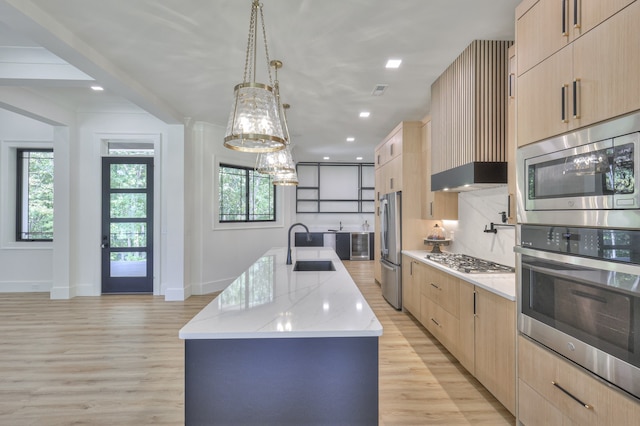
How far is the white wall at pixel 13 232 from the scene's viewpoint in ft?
17.2

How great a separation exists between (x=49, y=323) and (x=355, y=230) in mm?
6950

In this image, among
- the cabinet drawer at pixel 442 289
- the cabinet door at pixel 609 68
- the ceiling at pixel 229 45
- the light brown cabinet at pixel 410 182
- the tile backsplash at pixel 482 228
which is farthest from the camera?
the light brown cabinet at pixel 410 182

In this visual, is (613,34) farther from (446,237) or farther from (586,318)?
(446,237)

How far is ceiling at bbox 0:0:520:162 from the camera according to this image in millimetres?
2250

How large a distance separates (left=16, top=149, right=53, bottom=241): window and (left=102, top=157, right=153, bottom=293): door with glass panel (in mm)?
1147

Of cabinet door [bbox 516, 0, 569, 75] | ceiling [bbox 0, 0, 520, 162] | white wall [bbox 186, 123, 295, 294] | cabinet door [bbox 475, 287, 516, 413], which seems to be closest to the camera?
cabinet door [bbox 516, 0, 569, 75]

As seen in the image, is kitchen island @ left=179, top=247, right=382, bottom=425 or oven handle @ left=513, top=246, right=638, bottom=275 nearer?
oven handle @ left=513, top=246, right=638, bottom=275

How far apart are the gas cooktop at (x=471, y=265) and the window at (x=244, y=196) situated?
10.9ft

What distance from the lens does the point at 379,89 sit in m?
3.72

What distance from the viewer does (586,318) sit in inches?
56.9

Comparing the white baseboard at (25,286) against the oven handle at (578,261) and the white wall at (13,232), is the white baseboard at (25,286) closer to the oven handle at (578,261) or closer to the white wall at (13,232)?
the white wall at (13,232)

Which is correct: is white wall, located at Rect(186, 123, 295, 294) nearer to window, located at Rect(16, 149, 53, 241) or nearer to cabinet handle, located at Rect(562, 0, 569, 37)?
window, located at Rect(16, 149, 53, 241)

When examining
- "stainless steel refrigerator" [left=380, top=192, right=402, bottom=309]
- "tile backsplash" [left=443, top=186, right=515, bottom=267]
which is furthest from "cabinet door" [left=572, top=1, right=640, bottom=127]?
"stainless steel refrigerator" [left=380, top=192, right=402, bottom=309]

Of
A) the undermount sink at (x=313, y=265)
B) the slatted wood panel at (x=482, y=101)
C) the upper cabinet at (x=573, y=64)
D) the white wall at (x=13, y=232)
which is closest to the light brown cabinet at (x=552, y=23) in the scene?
the upper cabinet at (x=573, y=64)
